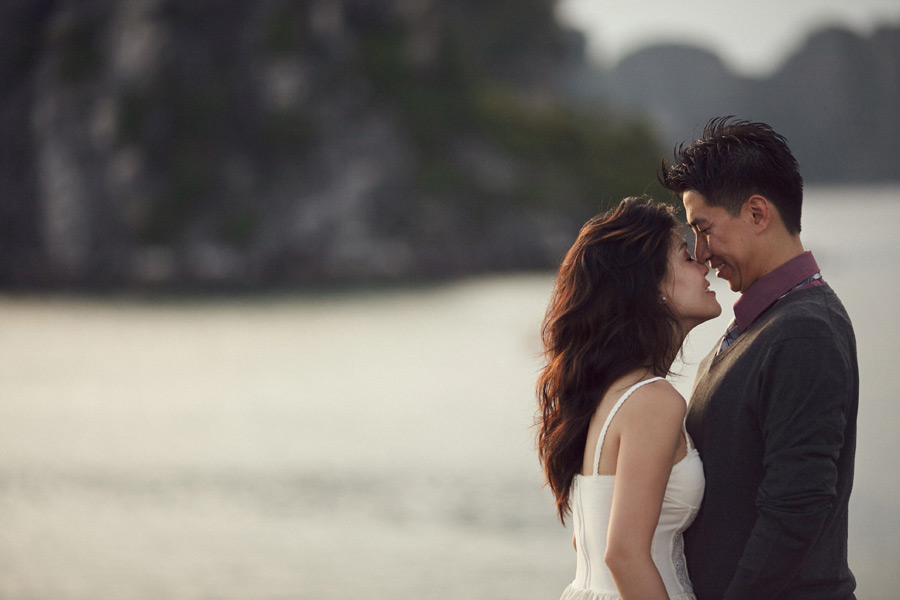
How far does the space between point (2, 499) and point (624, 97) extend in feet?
297

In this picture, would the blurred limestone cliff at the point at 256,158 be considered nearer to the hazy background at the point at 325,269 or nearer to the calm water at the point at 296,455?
the hazy background at the point at 325,269

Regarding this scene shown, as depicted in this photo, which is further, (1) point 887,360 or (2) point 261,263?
(2) point 261,263

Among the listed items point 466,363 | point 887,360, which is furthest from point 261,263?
point 887,360

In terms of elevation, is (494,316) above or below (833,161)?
below

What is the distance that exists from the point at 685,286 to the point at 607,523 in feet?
1.90

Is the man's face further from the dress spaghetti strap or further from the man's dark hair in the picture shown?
the dress spaghetti strap

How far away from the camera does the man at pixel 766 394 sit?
200 centimetres

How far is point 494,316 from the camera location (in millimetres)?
34719

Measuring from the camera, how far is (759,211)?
2182 mm

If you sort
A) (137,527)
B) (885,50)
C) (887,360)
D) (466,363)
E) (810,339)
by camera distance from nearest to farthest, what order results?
(810,339) < (137,527) < (887,360) < (466,363) < (885,50)

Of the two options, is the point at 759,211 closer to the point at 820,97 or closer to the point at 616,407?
the point at 616,407

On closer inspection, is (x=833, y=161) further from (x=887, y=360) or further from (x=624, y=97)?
(x=887, y=360)

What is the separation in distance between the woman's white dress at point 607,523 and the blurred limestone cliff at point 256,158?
41.7 metres

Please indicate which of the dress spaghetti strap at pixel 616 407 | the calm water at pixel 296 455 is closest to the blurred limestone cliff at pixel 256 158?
the calm water at pixel 296 455
